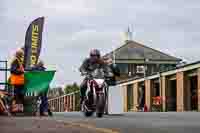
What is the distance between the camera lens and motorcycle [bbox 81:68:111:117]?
12.0 m

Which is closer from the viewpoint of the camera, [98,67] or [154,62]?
[98,67]

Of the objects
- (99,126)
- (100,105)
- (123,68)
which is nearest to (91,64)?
(100,105)

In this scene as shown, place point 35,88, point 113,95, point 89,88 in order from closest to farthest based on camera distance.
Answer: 1. point 89,88
2. point 113,95
3. point 35,88

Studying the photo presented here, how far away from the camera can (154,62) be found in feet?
345

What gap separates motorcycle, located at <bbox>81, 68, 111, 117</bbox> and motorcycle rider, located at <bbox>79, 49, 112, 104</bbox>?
0.12 metres

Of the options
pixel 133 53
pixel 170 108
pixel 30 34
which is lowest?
pixel 170 108

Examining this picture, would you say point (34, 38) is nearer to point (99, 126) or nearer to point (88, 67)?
point (88, 67)

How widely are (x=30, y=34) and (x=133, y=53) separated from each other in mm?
79381

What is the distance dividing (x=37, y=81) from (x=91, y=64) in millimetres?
3104

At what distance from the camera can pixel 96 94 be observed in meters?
12.1

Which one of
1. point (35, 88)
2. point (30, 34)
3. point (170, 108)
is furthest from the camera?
point (170, 108)

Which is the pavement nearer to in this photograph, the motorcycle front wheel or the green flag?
the motorcycle front wheel

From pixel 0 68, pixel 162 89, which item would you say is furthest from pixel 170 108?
pixel 0 68

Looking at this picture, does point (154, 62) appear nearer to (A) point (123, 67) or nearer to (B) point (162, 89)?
(A) point (123, 67)
